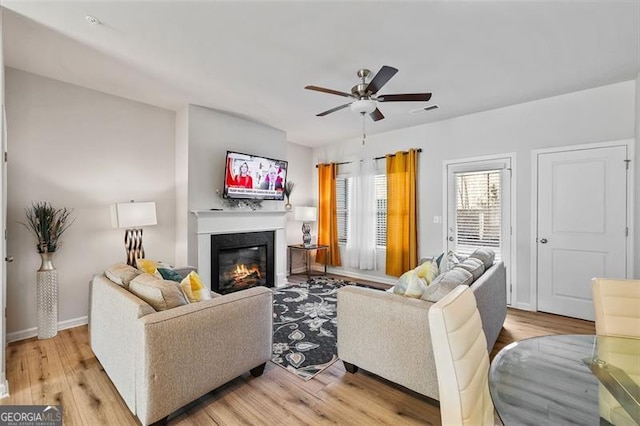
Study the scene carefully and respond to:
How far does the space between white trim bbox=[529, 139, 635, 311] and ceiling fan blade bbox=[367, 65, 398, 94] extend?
254 cm

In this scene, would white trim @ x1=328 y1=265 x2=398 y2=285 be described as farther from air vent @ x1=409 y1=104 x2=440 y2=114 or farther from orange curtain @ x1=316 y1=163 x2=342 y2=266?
air vent @ x1=409 y1=104 x2=440 y2=114

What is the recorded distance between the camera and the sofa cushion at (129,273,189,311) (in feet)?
6.00

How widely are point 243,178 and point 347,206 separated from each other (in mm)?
2241

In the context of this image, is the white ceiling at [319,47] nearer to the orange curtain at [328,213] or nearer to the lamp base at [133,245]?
the lamp base at [133,245]

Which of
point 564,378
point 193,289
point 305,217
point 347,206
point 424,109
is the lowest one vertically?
point 564,378

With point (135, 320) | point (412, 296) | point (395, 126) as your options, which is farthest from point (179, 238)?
point (395, 126)

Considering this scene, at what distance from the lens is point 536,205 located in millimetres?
A: 3740

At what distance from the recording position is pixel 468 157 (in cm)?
426

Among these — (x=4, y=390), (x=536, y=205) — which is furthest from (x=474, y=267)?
(x=4, y=390)

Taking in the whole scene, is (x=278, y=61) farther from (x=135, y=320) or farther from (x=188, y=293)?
(x=135, y=320)

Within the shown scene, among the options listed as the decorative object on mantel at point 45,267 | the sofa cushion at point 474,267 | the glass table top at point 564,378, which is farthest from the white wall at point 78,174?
the glass table top at point 564,378

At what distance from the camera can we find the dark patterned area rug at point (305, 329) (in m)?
2.47

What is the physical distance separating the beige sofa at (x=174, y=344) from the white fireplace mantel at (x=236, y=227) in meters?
1.67

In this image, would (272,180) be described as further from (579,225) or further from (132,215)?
(579,225)
